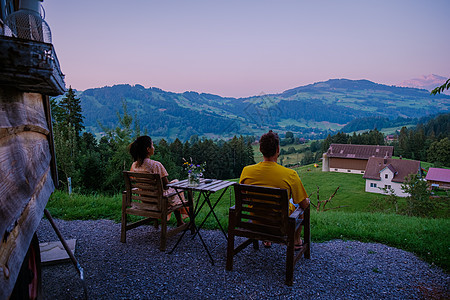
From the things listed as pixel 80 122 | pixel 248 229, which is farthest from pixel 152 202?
pixel 80 122

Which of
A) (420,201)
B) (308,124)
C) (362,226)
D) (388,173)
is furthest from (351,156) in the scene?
(308,124)

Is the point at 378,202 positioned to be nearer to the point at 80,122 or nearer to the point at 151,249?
the point at 151,249

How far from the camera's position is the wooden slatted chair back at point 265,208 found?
11.8 ft

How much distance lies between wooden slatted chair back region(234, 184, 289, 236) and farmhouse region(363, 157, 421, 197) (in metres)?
46.5

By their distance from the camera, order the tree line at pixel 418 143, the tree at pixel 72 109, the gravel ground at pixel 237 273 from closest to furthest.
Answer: the gravel ground at pixel 237 273, the tree at pixel 72 109, the tree line at pixel 418 143

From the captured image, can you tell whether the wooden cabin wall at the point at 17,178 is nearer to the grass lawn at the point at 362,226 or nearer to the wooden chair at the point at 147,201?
the wooden chair at the point at 147,201

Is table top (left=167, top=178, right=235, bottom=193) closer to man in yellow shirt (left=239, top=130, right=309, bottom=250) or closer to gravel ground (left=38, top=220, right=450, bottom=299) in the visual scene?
man in yellow shirt (left=239, top=130, right=309, bottom=250)

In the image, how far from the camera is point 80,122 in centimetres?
3155

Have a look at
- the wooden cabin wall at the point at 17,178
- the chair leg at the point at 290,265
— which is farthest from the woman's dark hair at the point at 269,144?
the wooden cabin wall at the point at 17,178

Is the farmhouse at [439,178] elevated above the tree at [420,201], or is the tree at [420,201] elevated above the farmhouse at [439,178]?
the tree at [420,201]

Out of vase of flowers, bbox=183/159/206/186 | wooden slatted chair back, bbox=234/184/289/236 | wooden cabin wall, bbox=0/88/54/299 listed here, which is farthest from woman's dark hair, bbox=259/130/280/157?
wooden cabin wall, bbox=0/88/54/299

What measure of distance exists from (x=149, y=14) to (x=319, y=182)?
3972 centimetres

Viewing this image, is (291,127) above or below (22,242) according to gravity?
below

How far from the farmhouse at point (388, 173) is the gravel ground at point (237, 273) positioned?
148 feet
